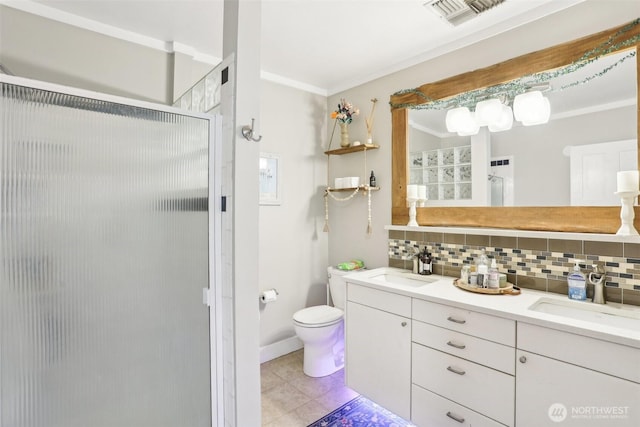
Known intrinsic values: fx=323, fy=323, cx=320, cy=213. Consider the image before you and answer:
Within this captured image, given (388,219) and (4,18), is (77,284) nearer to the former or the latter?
(4,18)

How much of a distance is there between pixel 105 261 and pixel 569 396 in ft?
6.33

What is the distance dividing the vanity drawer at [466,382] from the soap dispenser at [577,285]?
628 mm

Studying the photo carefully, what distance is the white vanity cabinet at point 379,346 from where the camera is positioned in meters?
1.93

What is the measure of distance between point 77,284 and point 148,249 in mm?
248

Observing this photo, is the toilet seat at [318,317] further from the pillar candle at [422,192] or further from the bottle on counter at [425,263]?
the pillar candle at [422,192]

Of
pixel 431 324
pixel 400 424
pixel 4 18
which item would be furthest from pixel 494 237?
pixel 4 18

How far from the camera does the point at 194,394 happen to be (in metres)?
1.39

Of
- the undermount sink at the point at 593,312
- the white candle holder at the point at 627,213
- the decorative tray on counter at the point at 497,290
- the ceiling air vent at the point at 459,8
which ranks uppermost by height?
the ceiling air vent at the point at 459,8

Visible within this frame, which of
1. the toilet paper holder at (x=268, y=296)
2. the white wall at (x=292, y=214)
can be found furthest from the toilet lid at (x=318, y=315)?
the white wall at (x=292, y=214)

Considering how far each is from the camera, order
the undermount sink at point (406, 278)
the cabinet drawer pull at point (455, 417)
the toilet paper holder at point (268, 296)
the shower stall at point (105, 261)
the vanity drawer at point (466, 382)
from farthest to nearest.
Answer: the toilet paper holder at point (268, 296)
the undermount sink at point (406, 278)
the cabinet drawer pull at point (455, 417)
the vanity drawer at point (466, 382)
the shower stall at point (105, 261)

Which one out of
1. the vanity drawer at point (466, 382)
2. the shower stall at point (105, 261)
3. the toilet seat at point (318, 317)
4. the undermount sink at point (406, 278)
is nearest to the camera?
the shower stall at point (105, 261)

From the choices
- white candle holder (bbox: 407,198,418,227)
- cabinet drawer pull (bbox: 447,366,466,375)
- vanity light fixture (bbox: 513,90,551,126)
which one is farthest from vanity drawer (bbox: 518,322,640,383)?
vanity light fixture (bbox: 513,90,551,126)

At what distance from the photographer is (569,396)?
136 cm

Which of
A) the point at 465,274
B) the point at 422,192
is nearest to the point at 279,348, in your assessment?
the point at 465,274
